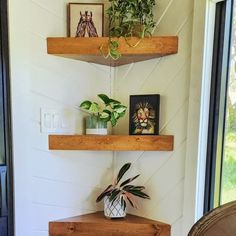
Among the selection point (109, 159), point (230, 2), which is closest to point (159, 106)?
point (109, 159)

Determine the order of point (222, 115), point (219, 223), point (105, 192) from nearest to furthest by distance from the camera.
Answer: point (219, 223)
point (222, 115)
point (105, 192)

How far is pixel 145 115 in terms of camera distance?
142 centimetres

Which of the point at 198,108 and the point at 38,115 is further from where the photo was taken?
the point at 38,115

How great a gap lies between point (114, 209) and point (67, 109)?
57 cm

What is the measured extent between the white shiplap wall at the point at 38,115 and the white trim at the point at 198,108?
1.74 ft

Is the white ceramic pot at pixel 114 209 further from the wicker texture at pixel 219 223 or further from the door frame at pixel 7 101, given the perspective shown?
the wicker texture at pixel 219 223

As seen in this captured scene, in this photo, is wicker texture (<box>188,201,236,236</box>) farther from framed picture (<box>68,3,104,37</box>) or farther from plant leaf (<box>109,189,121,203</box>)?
framed picture (<box>68,3,104,37</box>)

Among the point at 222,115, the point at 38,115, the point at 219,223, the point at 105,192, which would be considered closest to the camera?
the point at 219,223

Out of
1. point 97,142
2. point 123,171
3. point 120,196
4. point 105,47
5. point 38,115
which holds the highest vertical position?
point 105,47

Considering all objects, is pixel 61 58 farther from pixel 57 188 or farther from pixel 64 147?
pixel 57 188

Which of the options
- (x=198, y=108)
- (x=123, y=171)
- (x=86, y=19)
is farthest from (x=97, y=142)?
(x=86, y=19)

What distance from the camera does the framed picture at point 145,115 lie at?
1.40m

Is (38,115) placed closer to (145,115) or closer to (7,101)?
(7,101)

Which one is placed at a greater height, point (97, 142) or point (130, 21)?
point (130, 21)
